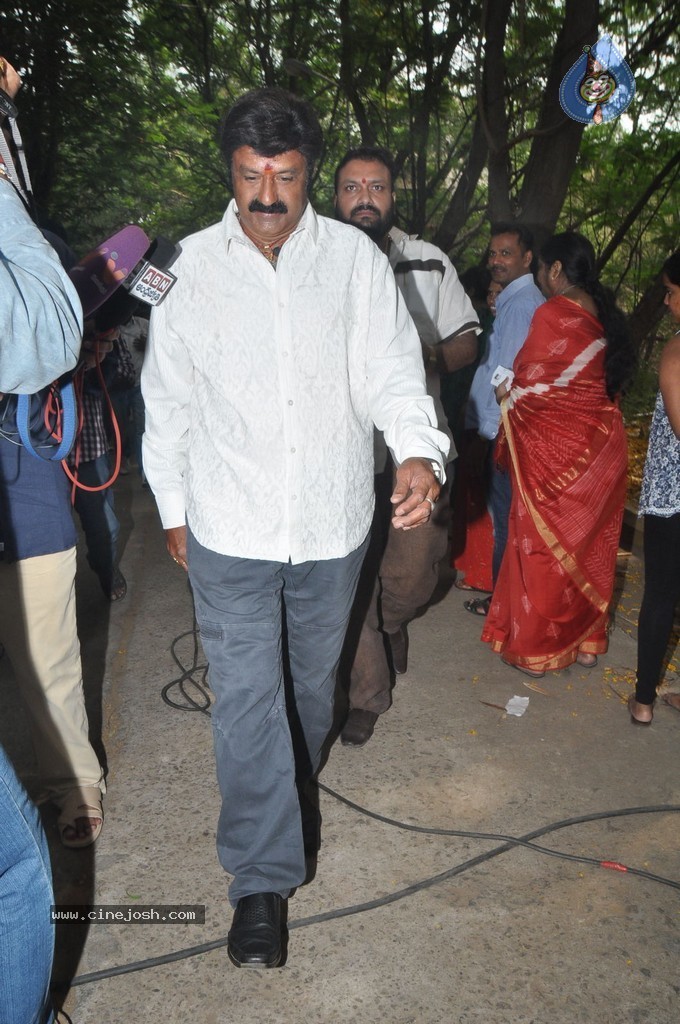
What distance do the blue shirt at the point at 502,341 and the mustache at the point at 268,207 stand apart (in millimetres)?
2498

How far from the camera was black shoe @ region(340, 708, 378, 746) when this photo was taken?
340 centimetres

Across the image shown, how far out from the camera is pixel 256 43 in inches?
476

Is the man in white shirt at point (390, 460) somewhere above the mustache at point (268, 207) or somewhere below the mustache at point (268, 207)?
below

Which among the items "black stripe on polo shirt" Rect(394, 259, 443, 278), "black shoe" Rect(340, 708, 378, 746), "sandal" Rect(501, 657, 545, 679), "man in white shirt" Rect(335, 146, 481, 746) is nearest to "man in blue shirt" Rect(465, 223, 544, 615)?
"sandal" Rect(501, 657, 545, 679)

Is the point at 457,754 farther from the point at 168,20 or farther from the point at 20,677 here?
the point at 168,20

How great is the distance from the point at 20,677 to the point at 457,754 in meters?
1.71

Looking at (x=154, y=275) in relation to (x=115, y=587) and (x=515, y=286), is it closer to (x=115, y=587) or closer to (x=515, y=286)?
(x=515, y=286)

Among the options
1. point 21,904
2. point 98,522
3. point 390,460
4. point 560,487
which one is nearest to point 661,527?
point 560,487

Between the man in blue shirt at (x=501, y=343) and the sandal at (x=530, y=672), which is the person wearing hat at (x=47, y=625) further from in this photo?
the man in blue shirt at (x=501, y=343)

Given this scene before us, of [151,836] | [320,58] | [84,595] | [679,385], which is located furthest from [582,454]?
[320,58]

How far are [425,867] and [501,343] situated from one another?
2.83 metres

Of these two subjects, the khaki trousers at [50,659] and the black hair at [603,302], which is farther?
the black hair at [603,302]

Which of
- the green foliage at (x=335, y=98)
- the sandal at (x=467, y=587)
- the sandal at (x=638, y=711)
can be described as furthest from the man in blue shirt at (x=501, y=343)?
the green foliage at (x=335, y=98)

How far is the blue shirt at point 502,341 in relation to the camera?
4.50m
